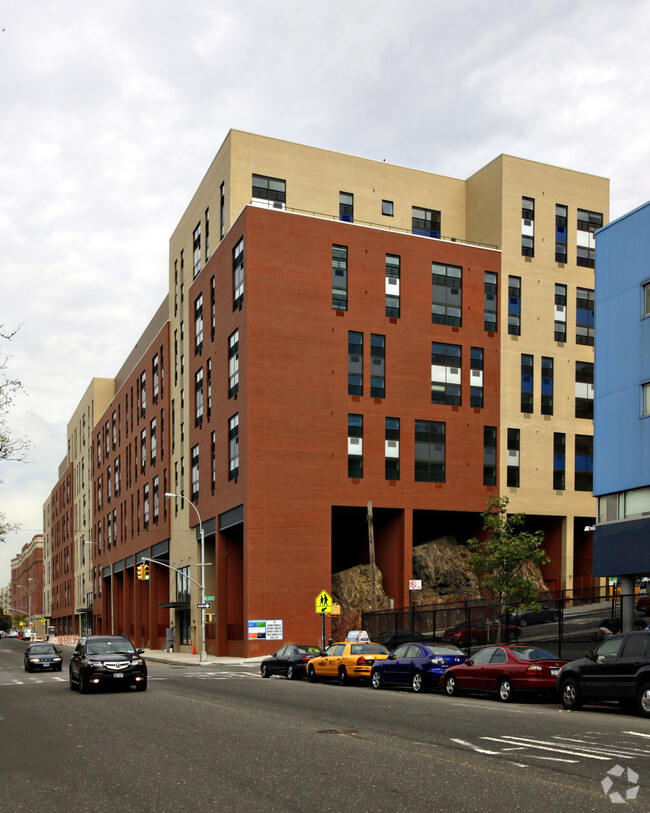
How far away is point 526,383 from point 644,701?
4541cm

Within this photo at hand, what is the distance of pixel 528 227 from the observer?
63.3 metres

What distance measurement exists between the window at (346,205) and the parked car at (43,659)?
→ 3327 cm

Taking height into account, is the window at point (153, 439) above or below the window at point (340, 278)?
below

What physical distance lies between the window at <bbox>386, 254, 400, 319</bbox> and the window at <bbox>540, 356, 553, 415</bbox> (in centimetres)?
1135

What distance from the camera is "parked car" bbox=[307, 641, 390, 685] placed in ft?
98.5

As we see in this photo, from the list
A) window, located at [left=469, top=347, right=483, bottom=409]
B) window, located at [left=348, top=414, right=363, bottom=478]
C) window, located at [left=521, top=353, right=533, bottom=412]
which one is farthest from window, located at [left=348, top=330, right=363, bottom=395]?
window, located at [left=521, top=353, right=533, bottom=412]

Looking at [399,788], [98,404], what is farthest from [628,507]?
[98,404]

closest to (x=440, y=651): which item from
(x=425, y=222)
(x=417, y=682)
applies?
(x=417, y=682)

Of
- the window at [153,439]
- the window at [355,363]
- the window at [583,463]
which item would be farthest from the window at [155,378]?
the window at [583,463]

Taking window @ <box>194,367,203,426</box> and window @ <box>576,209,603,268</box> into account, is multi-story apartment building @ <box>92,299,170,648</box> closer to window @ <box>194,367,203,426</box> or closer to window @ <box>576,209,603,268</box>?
window @ <box>194,367,203,426</box>

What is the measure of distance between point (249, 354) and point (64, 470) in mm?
110803

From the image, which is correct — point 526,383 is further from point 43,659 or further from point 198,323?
point 43,659

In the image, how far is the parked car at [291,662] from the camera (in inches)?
1374

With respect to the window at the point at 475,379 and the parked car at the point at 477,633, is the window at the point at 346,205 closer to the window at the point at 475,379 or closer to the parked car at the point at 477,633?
the window at the point at 475,379
